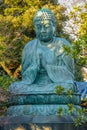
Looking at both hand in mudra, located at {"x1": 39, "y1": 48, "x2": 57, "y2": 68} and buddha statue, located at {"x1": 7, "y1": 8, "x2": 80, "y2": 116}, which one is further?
hand in mudra, located at {"x1": 39, "y1": 48, "x2": 57, "y2": 68}

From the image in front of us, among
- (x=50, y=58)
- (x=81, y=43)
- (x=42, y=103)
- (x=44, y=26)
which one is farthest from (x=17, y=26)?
(x=81, y=43)

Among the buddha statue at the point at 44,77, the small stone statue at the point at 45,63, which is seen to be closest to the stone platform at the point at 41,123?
the buddha statue at the point at 44,77

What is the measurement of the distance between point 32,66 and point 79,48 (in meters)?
3.09

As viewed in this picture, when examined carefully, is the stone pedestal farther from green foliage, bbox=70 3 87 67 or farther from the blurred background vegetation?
the blurred background vegetation

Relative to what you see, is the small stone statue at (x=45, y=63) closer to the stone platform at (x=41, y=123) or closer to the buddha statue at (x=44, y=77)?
the buddha statue at (x=44, y=77)

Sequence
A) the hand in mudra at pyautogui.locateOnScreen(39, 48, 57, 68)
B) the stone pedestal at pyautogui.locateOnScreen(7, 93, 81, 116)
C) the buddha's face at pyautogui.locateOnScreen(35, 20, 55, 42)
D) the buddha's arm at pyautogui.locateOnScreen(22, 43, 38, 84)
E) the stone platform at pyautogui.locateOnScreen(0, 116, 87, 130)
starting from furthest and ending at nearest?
1. the buddha's face at pyautogui.locateOnScreen(35, 20, 55, 42)
2. the hand in mudra at pyautogui.locateOnScreen(39, 48, 57, 68)
3. the buddha's arm at pyautogui.locateOnScreen(22, 43, 38, 84)
4. the stone pedestal at pyautogui.locateOnScreen(7, 93, 81, 116)
5. the stone platform at pyautogui.locateOnScreen(0, 116, 87, 130)

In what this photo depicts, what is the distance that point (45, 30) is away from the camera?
842 centimetres

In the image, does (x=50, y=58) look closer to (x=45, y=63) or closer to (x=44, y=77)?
(x=45, y=63)

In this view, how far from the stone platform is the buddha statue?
25 cm

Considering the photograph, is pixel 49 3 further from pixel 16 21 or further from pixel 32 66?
pixel 32 66

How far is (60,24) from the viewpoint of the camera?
58.9 feet

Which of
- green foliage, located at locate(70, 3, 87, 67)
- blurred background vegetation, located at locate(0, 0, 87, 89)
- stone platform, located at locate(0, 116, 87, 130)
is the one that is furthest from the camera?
blurred background vegetation, located at locate(0, 0, 87, 89)

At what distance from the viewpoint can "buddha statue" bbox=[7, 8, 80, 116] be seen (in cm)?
759

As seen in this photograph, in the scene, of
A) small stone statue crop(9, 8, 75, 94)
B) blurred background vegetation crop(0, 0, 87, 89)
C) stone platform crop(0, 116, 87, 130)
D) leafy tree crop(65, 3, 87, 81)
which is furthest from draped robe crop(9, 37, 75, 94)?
blurred background vegetation crop(0, 0, 87, 89)
